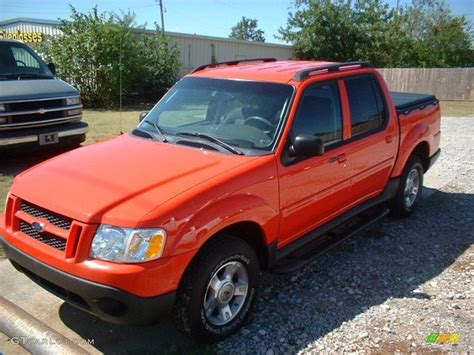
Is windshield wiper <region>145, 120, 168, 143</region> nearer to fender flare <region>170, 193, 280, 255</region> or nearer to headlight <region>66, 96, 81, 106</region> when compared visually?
fender flare <region>170, 193, 280, 255</region>

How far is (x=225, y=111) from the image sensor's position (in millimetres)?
4129

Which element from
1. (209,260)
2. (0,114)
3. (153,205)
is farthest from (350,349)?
(0,114)

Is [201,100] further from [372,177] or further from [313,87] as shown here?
[372,177]

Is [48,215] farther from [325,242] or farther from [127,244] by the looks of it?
[325,242]

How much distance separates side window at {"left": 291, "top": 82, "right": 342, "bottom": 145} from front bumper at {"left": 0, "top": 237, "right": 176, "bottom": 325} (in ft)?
5.71

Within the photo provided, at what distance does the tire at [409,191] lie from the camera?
5.64m

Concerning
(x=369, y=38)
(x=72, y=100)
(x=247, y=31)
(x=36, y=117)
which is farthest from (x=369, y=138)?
(x=247, y=31)

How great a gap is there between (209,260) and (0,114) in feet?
18.2

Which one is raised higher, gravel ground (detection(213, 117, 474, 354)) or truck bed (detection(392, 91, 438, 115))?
truck bed (detection(392, 91, 438, 115))

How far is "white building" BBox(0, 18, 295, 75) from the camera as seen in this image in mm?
22172

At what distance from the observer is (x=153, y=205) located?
2.90 meters

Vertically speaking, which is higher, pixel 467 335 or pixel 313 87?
pixel 313 87

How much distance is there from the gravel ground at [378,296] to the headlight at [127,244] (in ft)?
3.20

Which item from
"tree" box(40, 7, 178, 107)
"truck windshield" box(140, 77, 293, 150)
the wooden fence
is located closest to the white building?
"tree" box(40, 7, 178, 107)
